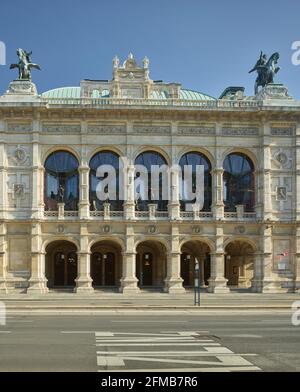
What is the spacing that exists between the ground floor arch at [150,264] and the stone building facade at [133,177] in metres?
3.15

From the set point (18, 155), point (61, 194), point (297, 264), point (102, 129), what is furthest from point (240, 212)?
point (18, 155)

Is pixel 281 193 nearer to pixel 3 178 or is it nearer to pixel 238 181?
pixel 238 181

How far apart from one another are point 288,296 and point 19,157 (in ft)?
83.0

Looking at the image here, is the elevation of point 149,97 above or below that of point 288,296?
above

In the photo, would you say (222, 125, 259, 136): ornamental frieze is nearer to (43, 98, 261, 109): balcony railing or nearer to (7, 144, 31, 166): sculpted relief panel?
(43, 98, 261, 109): balcony railing

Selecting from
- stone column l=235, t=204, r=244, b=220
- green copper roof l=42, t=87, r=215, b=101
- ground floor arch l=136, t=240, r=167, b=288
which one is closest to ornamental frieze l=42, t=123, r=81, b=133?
green copper roof l=42, t=87, r=215, b=101

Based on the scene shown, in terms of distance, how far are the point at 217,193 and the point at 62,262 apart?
1642 centimetres

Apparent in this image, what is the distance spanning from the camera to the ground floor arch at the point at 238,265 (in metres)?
61.3

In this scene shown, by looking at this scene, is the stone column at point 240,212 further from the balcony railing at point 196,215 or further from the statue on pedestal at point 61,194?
the statue on pedestal at point 61,194

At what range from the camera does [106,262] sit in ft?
198

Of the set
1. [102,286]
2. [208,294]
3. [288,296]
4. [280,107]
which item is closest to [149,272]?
[102,286]

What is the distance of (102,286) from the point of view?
58.6 meters

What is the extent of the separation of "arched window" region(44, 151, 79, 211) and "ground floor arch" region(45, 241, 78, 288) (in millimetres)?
5546
